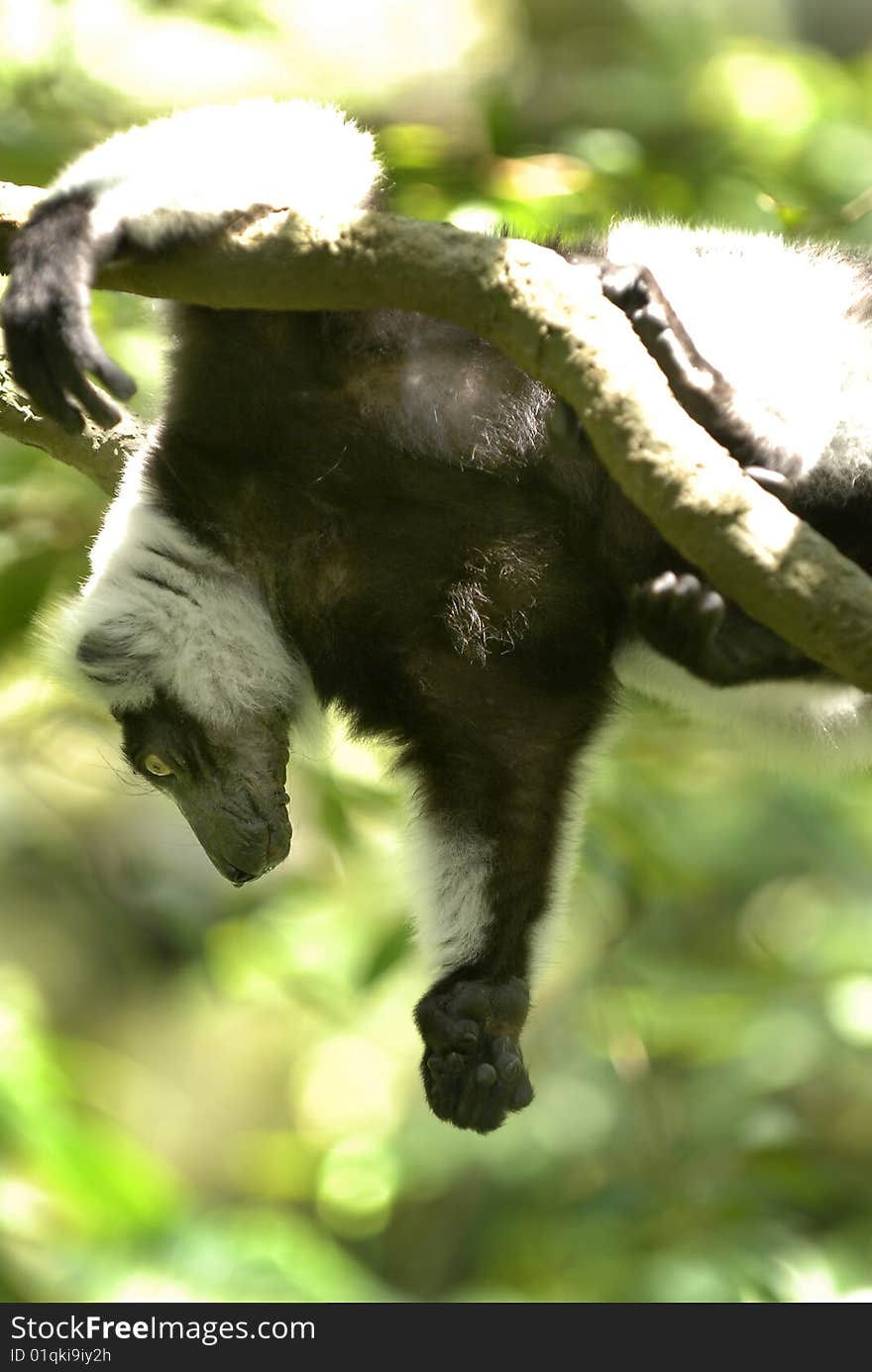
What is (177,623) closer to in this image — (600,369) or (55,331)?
(55,331)

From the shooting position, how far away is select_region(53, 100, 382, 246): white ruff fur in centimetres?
311

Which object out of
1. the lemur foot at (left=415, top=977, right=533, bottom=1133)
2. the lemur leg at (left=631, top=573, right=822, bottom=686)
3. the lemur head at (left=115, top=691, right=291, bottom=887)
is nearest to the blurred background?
the lemur head at (left=115, top=691, right=291, bottom=887)

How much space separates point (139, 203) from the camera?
3.14m

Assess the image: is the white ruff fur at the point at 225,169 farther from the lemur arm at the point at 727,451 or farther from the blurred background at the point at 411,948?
the blurred background at the point at 411,948

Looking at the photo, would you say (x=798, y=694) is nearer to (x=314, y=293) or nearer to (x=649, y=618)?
(x=649, y=618)

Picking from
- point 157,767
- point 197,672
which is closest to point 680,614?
point 197,672

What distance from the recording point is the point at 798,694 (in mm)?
3688

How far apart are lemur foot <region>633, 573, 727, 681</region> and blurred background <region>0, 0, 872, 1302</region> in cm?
131

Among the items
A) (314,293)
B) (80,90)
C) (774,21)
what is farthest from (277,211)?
(774,21)

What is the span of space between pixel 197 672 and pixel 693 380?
149 cm

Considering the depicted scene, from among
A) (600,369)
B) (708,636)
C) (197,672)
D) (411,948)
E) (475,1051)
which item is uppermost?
(600,369)

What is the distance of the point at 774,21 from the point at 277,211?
314 inches

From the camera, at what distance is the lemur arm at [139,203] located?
2.95 m

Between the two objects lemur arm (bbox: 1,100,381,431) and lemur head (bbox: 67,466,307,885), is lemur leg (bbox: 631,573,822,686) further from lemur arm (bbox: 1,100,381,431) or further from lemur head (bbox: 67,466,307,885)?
lemur head (bbox: 67,466,307,885)
